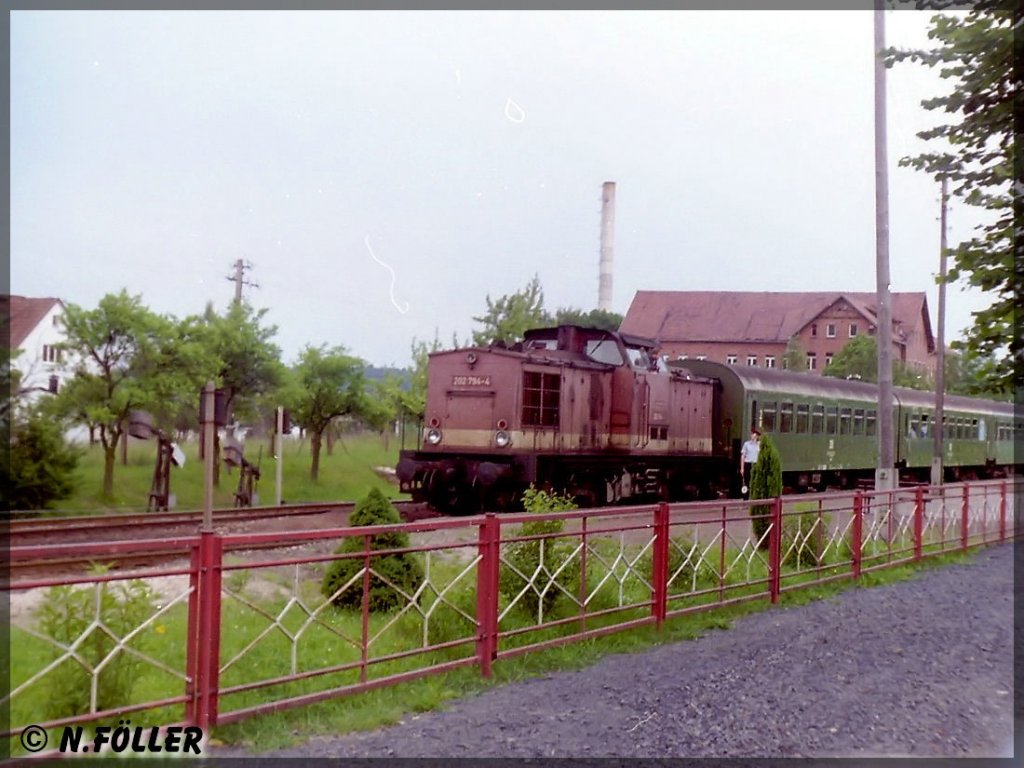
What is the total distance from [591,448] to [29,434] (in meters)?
10.4

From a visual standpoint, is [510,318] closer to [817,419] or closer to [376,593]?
[817,419]

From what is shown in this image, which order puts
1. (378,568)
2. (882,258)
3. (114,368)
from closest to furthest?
1. (378,568)
2. (882,258)
3. (114,368)

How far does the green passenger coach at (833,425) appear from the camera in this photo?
73.4 ft

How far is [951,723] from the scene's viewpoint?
20.5 ft

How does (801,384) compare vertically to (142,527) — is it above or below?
above

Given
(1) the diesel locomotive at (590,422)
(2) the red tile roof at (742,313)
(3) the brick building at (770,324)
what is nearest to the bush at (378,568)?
(1) the diesel locomotive at (590,422)

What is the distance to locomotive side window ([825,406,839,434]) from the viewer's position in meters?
25.6

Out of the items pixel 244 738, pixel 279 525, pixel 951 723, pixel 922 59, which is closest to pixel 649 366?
pixel 279 525

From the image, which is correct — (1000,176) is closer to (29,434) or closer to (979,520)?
(979,520)

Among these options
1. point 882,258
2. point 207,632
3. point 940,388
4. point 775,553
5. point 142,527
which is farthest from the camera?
point 940,388

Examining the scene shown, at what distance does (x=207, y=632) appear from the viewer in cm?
522

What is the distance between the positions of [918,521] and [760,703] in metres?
8.49

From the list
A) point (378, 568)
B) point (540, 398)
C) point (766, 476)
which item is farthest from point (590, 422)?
point (378, 568)

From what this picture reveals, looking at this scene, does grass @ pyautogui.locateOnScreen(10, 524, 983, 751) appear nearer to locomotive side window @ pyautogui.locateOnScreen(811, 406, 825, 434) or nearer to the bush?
the bush
